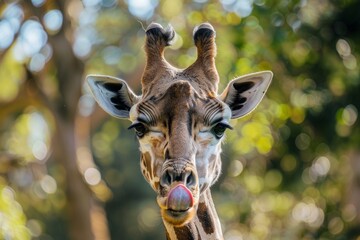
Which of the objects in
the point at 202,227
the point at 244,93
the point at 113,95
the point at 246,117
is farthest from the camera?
the point at 246,117

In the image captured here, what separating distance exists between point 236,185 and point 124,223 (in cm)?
676

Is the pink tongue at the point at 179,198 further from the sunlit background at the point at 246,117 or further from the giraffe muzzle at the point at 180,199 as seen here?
the sunlit background at the point at 246,117

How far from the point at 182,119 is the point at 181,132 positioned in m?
0.16

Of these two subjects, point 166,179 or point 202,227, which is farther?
point 202,227

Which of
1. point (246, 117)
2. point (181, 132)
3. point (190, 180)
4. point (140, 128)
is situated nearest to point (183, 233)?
point (190, 180)

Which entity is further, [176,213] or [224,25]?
[224,25]

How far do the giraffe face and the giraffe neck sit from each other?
21 cm

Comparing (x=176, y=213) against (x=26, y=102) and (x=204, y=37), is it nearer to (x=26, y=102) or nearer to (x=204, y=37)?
(x=204, y=37)

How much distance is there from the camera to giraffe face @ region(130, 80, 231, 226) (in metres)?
7.37

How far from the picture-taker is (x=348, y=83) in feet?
63.0

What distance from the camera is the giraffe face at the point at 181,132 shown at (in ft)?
24.2

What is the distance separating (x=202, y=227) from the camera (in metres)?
7.80

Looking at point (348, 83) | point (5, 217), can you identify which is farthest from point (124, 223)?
point (5, 217)

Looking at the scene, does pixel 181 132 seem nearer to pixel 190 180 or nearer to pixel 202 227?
pixel 190 180
